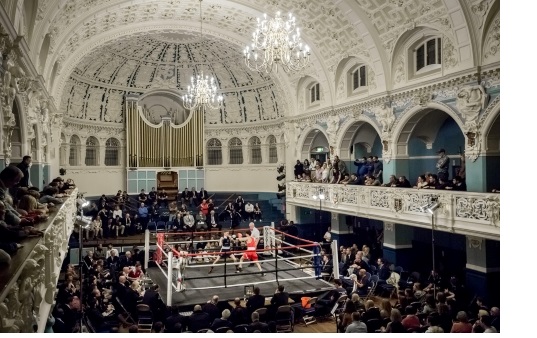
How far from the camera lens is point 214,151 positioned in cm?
2612

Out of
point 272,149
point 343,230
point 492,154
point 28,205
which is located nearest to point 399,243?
point 343,230

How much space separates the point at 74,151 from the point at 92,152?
111cm

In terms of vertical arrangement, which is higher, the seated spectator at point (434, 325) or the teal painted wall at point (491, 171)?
the teal painted wall at point (491, 171)

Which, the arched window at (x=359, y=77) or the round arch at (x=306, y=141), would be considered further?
the round arch at (x=306, y=141)

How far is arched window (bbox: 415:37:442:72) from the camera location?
13.4 meters

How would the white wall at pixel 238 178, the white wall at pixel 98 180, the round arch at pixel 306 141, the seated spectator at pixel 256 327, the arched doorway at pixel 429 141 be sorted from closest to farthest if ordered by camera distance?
the seated spectator at pixel 256 327 < the arched doorway at pixel 429 141 < the round arch at pixel 306 141 < the white wall at pixel 98 180 < the white wall at pixel 238 178

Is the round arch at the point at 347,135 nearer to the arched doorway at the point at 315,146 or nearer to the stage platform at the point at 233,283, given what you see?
the arched doorway at the point at 315,146

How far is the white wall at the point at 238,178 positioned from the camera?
2494cm

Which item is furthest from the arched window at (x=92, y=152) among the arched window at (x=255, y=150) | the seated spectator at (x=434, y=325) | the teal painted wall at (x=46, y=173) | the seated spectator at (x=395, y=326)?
the seated spectator at (x=434, y=325)

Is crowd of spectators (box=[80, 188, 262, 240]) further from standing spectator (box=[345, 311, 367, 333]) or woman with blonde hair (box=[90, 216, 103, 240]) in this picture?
standing spectator (box=[345, 311, 367, 333])

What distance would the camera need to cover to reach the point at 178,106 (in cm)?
2556

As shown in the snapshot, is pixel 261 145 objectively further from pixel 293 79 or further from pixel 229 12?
pixel 229 12

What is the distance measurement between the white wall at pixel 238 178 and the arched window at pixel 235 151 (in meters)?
0.49

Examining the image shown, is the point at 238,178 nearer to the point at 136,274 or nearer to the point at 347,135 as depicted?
the point at 347,135
